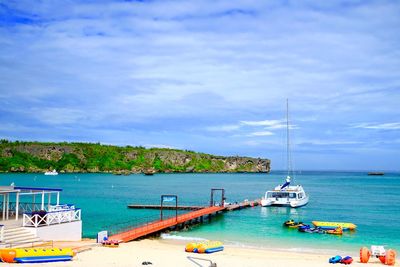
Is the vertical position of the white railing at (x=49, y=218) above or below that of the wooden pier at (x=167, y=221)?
above

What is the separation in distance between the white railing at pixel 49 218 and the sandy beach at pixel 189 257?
3.39 m

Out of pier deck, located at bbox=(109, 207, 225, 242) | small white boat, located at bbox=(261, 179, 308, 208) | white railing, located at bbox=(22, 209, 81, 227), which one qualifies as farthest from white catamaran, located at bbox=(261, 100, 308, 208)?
white railing, located at bbox=(22, 209, 81, 227)

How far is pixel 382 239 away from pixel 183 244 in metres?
18.5

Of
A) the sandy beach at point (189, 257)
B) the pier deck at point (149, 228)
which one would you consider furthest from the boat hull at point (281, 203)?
the sandy beach at point (189, 257)

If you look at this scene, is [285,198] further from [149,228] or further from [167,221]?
[149,228]

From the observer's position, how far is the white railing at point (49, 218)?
26.6m

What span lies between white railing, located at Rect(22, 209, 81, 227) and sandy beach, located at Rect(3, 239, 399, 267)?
11.1ft

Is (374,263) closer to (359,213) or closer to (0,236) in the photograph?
(0,236)

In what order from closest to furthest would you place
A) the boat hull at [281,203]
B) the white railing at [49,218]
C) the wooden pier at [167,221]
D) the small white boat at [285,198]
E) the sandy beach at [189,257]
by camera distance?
the sandy beach at [189,257]
the white railing at [49,218]
the wooden pier at [167,221]
the boat hull at [281,203]
the small white boat at [285,198]

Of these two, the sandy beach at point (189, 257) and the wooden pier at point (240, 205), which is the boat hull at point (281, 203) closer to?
the wooden pier at point (240, 205)

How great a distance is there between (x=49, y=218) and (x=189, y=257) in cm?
909

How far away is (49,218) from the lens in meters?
27.5

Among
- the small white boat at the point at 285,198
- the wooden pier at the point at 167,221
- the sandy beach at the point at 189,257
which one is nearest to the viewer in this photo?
the sandy beach at the point at 189,257

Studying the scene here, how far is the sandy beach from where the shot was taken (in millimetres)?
22531
